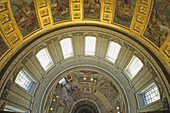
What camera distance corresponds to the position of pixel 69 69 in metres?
21.7

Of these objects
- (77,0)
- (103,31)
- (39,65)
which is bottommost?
(39,65)

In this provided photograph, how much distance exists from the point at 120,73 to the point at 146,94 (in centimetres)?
438

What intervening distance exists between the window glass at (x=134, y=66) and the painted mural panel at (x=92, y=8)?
7.03 metres

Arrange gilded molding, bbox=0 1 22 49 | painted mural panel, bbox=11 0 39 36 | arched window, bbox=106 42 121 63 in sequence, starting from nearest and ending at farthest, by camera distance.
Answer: gilded molding, bbox=0 1 22 49
painted mural panel, bbox=11 0 39 36
arched window, bbox=106 42 121 63

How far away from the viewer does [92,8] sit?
14922 mm

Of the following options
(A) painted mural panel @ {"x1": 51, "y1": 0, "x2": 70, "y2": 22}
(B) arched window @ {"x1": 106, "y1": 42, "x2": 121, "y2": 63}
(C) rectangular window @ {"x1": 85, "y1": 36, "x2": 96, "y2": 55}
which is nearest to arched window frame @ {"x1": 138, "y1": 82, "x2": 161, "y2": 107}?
(B) arched window @ {"x1": 106, "y1": 42, "x2": 121, "y2": 63}

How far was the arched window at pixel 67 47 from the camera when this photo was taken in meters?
19.1

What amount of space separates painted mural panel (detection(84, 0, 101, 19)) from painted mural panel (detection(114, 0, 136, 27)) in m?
1.94

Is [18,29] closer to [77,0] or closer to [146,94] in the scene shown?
[77,0]

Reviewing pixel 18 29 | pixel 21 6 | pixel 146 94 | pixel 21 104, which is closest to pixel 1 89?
pixel 21 104

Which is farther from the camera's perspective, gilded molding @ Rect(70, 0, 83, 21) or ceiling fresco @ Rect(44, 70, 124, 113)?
ceiling fresco @ Rect(44, 70, 124, 113)

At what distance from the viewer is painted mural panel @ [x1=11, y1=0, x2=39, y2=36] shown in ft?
39.4

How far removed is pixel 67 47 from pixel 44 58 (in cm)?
348

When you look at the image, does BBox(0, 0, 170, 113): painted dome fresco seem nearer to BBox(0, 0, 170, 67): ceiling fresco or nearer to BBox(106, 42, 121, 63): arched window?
BBox(0, 0, 170, 67): ceiling fresco
